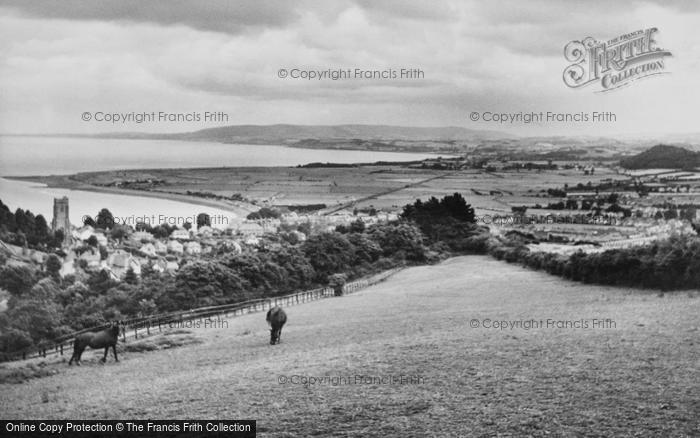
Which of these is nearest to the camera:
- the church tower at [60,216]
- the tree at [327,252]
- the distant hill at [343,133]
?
the church tower at [60,216]

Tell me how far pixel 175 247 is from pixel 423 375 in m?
7.21

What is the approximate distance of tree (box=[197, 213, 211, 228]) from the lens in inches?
559

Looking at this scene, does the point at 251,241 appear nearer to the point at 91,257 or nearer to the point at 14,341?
the point at 91,257

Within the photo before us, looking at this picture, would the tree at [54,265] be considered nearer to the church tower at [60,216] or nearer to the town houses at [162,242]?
the town houses at [162,242]

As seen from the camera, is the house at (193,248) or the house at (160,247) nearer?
the house at (160,247)

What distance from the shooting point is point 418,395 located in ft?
27.9

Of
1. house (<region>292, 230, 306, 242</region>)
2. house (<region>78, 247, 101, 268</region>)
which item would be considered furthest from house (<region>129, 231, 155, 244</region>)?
house (<region>292, 230, 306, 242</region>)

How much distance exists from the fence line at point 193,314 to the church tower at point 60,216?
2575 mm

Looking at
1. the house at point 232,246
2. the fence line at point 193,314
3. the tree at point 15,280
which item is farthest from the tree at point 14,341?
the house at point 232,246

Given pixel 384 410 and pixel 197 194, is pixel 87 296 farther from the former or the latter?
pixel 384 410

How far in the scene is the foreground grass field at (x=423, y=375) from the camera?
7.79m

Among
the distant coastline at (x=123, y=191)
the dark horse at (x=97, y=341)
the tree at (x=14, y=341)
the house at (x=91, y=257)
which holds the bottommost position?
the tree at (x=14, y=341)

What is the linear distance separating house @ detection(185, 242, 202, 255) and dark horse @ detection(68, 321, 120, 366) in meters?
3.51

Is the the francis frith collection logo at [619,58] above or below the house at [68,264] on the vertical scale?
above
